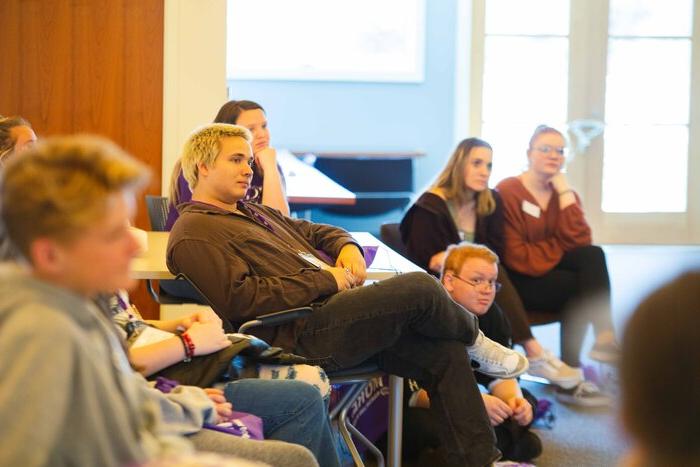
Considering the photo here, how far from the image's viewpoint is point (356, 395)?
2.95 m

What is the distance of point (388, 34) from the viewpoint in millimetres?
9070

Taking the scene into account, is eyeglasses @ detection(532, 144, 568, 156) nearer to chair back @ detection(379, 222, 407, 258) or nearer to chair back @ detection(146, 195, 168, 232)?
chair back @ detection(379, 222, 407, 258)

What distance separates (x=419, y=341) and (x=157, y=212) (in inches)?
65.2

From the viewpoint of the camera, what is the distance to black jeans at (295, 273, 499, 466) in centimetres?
274

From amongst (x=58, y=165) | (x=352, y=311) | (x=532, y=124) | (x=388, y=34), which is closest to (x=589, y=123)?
(x=532, y=124)

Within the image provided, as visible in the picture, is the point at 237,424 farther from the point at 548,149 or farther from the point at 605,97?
the point at 605,97

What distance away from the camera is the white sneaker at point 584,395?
169 inches

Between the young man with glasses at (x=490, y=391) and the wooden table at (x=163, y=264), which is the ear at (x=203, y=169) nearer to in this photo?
the wooden table at (x=163, y=264)

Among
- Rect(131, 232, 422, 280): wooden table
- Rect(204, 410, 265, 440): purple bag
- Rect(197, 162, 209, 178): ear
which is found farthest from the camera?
Rect(197, 162, 209, 178): ear

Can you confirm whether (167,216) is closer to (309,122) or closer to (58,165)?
(58,165)

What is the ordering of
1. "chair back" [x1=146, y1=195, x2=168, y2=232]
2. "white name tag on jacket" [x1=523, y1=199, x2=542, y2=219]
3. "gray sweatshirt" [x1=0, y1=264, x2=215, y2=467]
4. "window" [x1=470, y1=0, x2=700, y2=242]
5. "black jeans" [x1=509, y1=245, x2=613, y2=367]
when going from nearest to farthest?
"gray sweatshirt" [x1=0, y1=264, x2=215, y2=467]
"chair back" [x1=146, y1=195, x2=168, y2=232]
"black jeans" [x1=509, y1=245, x2=613, y2=367]
"white name tag on jacket" [x1=523, y1=199, x2=542, y2=219]
"window" [x1=470, y1=0, x2=700, y2=242]

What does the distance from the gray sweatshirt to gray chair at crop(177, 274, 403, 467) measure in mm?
1445

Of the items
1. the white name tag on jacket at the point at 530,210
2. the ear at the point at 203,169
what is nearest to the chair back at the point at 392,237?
the white name tag on jacket at the point at 530,210

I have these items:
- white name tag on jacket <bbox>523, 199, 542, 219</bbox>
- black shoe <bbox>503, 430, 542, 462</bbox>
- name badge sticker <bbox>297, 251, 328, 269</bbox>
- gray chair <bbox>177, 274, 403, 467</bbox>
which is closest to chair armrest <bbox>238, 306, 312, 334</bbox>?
gray chair <bbox>177, 274, 403, 467</bbox>
